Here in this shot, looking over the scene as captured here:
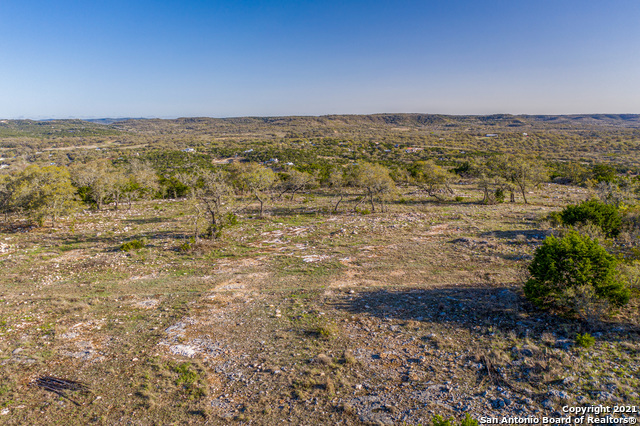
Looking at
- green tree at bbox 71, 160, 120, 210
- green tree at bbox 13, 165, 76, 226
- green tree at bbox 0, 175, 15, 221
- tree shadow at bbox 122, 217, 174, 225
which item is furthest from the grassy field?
green tree at bbox 71, 160, 120, 210

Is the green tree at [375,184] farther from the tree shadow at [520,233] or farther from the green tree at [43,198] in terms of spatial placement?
the green tree at [43,198]

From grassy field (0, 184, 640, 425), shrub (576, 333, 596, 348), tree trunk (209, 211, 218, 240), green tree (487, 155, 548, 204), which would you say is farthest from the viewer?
green tree (487, 155, 548, 204)

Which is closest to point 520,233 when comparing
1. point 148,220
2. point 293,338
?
point 293,338

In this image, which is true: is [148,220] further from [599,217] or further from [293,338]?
[599,217]

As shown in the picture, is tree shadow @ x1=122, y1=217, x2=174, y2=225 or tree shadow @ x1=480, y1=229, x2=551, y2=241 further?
tree shadow @ x1=122, y1=217, x2=174, y2=225

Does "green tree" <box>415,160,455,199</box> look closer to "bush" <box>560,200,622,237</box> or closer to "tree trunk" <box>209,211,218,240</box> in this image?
"bush" <box>560,200,622,237</box>

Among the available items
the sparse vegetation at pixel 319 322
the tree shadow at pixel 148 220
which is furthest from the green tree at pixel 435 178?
the tree shadow at pixel 148 220

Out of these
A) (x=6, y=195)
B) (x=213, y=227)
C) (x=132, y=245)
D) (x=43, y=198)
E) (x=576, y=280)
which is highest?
(x=6, y=195)

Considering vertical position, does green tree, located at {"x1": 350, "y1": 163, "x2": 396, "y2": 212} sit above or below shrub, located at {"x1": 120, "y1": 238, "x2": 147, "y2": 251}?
above
